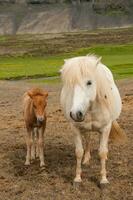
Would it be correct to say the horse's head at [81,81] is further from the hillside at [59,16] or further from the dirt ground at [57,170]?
the hillside at [59,16]

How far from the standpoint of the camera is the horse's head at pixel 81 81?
23.4 ft

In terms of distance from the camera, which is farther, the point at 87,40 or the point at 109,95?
the point at 87,40

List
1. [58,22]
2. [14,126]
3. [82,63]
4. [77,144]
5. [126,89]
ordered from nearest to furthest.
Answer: [82,63], [77,144], [14,126], [126,89], [58,22]

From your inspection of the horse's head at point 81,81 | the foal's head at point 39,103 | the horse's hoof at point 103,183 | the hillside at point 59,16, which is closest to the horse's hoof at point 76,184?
the horse's hoof at point 103,183

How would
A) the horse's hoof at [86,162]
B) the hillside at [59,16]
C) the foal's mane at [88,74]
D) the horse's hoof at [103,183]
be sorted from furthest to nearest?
the hillside at [59,16]
the horse's hoof at [86,162]
the horse's hoof at [103,183]
the foal's mane at [88,74]

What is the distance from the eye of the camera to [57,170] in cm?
857

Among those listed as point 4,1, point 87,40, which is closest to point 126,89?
point 87,40

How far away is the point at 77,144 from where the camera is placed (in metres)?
7.93

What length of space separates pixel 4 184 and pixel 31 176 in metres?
0.55

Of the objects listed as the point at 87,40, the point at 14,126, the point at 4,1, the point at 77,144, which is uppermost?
the point at 77,144

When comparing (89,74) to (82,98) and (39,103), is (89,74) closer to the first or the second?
(82,98)

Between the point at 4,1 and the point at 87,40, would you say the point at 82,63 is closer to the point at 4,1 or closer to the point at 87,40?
the point at 87,40

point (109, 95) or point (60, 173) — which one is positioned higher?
point (109, 95)

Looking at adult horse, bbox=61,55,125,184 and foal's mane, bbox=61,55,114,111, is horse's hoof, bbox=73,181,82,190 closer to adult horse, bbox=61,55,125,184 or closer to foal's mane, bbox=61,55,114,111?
adult horse, bbox=61,55,125,184
